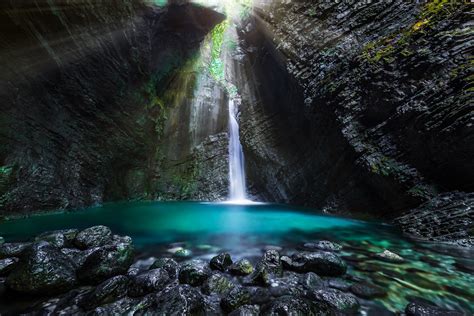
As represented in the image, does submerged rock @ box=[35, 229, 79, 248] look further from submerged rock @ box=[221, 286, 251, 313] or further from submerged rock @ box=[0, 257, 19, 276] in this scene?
submerged rock @ box=[221, 286, 251, 313]

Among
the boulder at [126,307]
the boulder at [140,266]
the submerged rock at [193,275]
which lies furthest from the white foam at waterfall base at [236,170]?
the boulder at [126,307]

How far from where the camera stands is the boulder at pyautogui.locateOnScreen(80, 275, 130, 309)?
374cm

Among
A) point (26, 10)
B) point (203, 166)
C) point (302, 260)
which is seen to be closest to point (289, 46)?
point (203, 166)

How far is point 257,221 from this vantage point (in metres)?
10.7

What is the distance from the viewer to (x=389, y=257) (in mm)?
5918

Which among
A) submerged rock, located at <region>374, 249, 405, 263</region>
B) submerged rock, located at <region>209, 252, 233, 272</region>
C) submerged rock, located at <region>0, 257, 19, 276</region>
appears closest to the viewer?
submerged rock, located at <region>0, 257, 19, 276</region>

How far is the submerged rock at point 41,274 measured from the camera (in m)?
3.99

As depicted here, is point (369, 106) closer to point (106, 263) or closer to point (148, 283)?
point (148, 283)

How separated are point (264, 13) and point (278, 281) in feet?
61.8

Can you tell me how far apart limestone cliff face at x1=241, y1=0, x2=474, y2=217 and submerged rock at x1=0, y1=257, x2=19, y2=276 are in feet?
37.8

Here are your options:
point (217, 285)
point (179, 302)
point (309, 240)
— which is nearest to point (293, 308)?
point (217, 285)

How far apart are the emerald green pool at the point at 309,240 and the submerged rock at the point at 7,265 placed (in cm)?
245

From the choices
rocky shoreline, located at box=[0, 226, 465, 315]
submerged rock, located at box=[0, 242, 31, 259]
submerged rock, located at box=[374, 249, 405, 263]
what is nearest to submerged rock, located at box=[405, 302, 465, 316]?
rocky shoreline, located at box=[0, 226, 465, 315]

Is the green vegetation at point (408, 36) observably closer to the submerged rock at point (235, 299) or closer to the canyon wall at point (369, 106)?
the canyon wall at point (369, 106)
